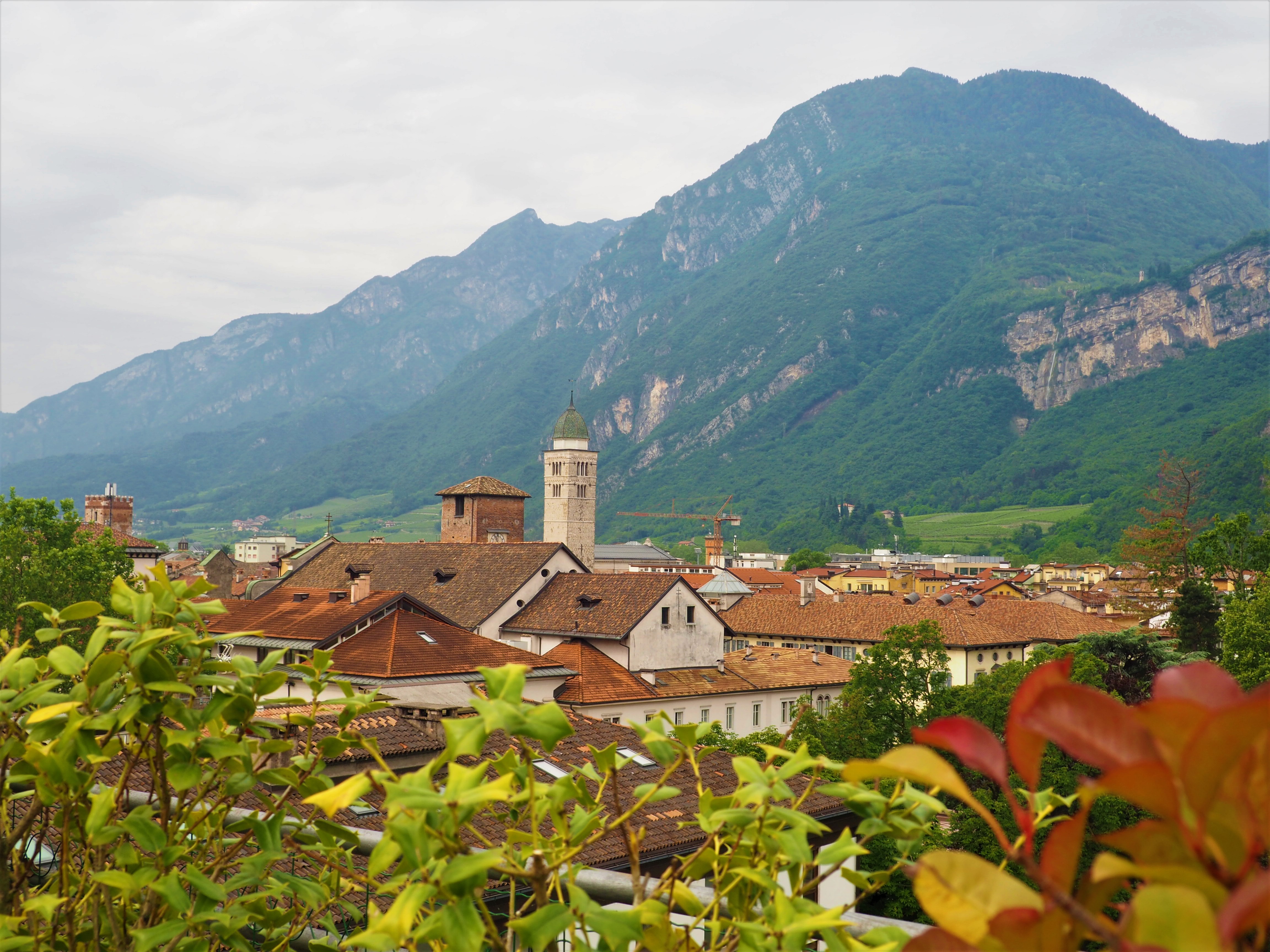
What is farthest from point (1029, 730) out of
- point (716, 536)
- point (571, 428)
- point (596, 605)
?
point (716, 536)

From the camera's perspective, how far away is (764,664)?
39594 millimetres

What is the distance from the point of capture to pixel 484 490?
Result: 5603 centimetres

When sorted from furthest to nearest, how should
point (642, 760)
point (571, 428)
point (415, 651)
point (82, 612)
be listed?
point (571, 428), point (415, 651), point (642, 760), point (82, 612)

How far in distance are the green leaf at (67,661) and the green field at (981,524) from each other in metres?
165

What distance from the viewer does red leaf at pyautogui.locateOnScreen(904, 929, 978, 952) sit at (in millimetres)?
1140

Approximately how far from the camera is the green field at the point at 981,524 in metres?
161

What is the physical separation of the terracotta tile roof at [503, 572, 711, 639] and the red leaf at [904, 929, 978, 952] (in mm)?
33999

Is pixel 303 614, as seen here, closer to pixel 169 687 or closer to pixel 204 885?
pixel 204 885

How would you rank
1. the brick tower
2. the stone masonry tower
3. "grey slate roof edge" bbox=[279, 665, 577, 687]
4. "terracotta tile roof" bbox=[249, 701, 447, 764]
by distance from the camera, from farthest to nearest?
the stone masonry tower < the brick tower < "grey slate roof edge" bbox=[279, 665, 577, 687] < "terracotta tile roof" bbox=[249, 701, 447, 764]

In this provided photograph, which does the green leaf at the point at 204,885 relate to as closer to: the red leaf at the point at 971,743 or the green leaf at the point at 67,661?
the green leaf at the point at 67,661

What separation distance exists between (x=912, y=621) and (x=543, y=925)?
53441mm

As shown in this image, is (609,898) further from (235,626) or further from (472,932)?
(235,626)

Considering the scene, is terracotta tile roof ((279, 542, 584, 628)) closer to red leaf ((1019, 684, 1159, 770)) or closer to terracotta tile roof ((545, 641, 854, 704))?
terracotta tile roof ((545, 641, 854, 704))

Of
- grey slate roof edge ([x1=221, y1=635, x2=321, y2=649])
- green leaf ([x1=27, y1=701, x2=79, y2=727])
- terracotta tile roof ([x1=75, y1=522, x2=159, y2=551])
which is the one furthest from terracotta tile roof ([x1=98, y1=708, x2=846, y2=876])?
terracotta tile roof ([x1=75, y1=522, x2=159, y2=551])
